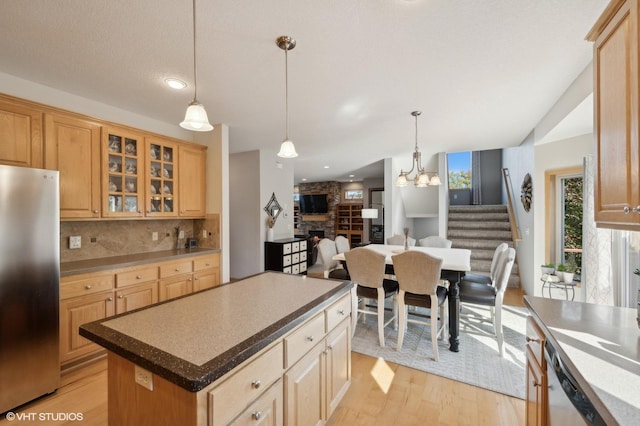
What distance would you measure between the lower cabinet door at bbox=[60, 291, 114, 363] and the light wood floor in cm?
19

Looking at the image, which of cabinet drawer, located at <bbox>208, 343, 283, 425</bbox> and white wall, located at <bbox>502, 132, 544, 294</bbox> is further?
white wall, located at <bbox>502, 132, 544, 294</bbox>

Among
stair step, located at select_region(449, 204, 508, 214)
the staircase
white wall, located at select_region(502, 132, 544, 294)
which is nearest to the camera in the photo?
white wall, located at select_region(502, 132, 544, 294)

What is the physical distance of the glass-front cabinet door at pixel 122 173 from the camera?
2.67 m

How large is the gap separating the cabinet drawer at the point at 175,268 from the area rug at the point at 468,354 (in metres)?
2.11

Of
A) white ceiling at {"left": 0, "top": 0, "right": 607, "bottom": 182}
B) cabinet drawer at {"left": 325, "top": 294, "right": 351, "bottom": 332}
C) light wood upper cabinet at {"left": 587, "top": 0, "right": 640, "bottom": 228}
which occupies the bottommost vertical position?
cabinet drawer at {"left": 325, "top": 294, "right": 351, "bottom": 332}

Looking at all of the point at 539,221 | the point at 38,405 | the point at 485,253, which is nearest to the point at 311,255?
the point at 485,253

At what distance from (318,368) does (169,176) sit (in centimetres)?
294

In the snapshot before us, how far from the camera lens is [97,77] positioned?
2.31 meters

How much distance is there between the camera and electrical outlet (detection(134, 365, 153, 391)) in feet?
3.03

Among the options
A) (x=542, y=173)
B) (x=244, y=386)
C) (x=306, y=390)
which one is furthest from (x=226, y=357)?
(x=542, y=173)

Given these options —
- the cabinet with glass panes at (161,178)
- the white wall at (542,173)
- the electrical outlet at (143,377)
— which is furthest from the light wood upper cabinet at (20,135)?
the white wall at (542,173)

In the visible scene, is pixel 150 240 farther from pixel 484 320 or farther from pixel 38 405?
pixel 484 320

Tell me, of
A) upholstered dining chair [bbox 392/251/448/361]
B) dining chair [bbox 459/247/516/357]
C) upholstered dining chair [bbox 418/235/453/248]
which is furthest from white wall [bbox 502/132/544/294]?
upholstered dining chair [bbox 392/251/448/361]

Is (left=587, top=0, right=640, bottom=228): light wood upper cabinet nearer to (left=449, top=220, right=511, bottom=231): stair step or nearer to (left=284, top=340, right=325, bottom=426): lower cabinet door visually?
(left=284, top=340, right=325, bottom=426): lower cabinet door
